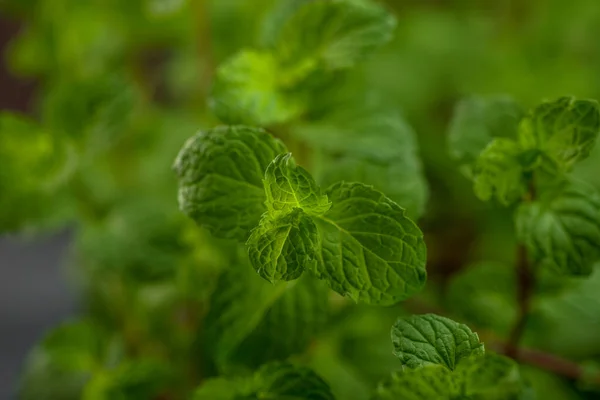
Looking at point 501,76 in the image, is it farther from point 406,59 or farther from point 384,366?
point 384,366

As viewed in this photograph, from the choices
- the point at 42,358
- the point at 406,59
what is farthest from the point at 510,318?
the point at 406,59

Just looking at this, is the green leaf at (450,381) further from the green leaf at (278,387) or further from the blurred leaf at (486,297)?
the blurred leaf at (486,297)

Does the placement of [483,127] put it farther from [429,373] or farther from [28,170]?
[28,170]

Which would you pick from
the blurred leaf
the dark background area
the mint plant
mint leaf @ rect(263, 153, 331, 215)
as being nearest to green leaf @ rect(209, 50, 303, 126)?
the mint plant

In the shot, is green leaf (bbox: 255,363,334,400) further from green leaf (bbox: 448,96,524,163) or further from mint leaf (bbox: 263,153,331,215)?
green leaf (bbox: 448,96,524,163)

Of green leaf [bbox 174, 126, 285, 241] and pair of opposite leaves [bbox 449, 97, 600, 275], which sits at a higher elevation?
green leaf [bbox 174, 126, 285, 241]

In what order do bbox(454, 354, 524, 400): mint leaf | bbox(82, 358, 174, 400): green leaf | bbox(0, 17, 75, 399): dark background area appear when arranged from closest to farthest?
1. bbox(454, 354, 524, 400): mint leaf
2. bbox(82, 358, 174, 400): green leaf
3. bbox(0, 17, 75, 399): dark background area
